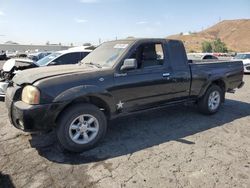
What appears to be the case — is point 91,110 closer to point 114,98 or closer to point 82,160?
point 114,98

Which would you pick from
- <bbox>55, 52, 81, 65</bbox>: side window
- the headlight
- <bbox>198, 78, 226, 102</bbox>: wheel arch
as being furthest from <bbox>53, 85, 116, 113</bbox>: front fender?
<bbox>55, 52, 81, 65</bbox>: side window

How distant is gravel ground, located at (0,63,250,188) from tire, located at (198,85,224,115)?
54 centimetres

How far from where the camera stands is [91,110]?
4207mm

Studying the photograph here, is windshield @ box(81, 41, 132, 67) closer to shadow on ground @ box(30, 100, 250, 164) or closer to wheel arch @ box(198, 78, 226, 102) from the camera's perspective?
shadow on ground @ box(30, 100, 250, 164)

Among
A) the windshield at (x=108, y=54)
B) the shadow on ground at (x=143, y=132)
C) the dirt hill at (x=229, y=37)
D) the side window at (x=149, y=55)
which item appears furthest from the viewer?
the dirt hill at (x=229, y=37)

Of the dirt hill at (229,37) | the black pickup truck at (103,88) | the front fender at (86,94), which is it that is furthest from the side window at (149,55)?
the dirt hill at (229,37)

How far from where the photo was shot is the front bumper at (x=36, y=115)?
3.77m

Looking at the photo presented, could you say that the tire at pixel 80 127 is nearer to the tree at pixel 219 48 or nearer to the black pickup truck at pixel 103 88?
the black pickup truck at pixel 103 88

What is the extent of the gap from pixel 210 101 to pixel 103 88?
3199mm

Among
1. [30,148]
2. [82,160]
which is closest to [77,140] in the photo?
[82,160]

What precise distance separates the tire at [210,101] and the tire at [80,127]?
9.55 ft

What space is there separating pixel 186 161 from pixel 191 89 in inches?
90.9

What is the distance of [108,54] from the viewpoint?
16.6ft

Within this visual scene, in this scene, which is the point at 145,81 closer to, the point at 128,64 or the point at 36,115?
the point at 128,64
